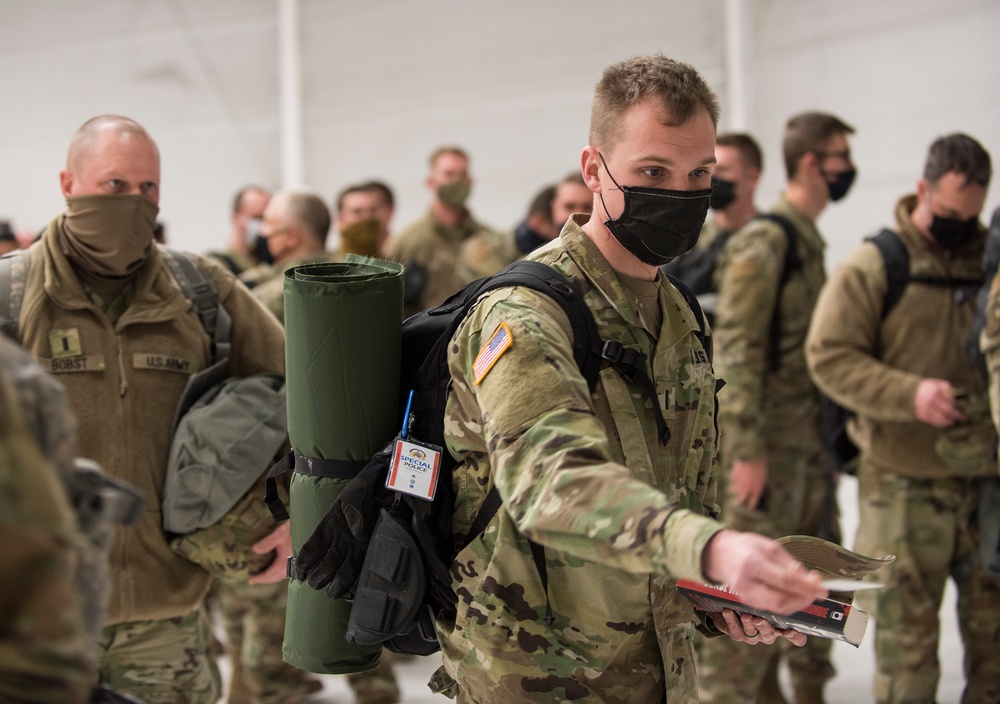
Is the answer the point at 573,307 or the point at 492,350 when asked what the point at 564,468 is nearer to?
the point at 492,350

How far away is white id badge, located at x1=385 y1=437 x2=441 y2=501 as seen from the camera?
2.01m

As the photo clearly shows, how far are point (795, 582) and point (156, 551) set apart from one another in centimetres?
182

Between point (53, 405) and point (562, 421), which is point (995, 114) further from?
point (53, 405)

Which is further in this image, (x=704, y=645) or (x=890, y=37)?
(x=890, y=37)

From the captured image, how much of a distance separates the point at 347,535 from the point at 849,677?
11.0ft

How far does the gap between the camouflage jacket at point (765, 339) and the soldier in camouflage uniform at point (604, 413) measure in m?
2.01

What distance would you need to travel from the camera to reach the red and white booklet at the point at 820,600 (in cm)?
171

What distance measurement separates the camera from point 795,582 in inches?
56.4

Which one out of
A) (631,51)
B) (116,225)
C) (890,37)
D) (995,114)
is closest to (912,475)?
(116,225)

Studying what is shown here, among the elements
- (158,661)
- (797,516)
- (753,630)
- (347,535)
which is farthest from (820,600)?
(797,516)

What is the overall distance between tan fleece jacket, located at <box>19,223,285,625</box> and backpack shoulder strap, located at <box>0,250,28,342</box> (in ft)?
0.06

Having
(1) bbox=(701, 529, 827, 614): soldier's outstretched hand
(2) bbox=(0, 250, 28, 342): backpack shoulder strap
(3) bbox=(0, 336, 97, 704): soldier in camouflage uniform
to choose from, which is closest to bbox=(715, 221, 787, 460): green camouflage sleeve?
(2) bbox=(0, 250, 28, 342): backpack shoulder strap

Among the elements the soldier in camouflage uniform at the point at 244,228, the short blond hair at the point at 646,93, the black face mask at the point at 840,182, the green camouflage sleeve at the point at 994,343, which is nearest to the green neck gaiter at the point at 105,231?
the short blond hair at the point at 646,93

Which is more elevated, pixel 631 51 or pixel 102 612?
pixel 631 51
